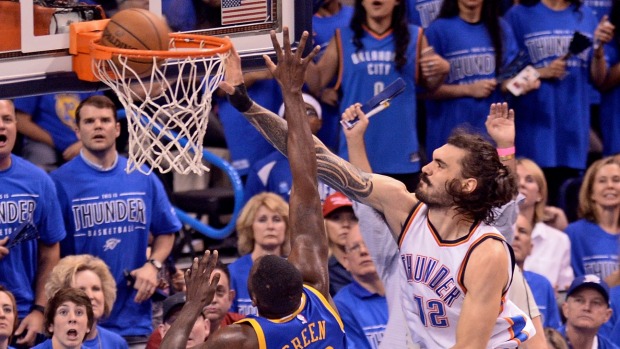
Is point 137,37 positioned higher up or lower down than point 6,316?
higher up

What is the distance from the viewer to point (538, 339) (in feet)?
20.5

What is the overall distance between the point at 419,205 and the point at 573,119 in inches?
158

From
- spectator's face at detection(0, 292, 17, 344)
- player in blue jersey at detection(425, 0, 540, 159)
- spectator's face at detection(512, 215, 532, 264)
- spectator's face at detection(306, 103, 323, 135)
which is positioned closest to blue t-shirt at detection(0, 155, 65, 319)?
spectator's face at detection(0, 292, 17, 344)

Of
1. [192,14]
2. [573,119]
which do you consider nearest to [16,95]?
[192,14]

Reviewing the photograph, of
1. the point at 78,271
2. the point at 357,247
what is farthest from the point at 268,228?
the point at 78,271

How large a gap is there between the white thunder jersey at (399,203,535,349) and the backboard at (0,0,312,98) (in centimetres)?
129

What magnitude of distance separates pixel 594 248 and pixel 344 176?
3.39m

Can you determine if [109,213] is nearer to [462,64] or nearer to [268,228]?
[268,228]

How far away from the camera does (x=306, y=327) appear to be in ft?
16.4

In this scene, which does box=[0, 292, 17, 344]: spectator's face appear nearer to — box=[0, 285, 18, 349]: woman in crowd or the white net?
box=[0, 285, 18, 349]: woman in crowd

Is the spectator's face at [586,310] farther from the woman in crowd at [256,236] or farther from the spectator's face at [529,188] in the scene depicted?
the woman in crowd at [256,236]

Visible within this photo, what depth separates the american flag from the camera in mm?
6328

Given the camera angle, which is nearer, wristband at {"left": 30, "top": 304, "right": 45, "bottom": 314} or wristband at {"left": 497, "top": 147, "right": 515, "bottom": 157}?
wristband at {"left": 497, "top": 147, "right": 515, "bottom": 157}

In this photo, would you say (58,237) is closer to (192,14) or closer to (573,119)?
(192,14)
